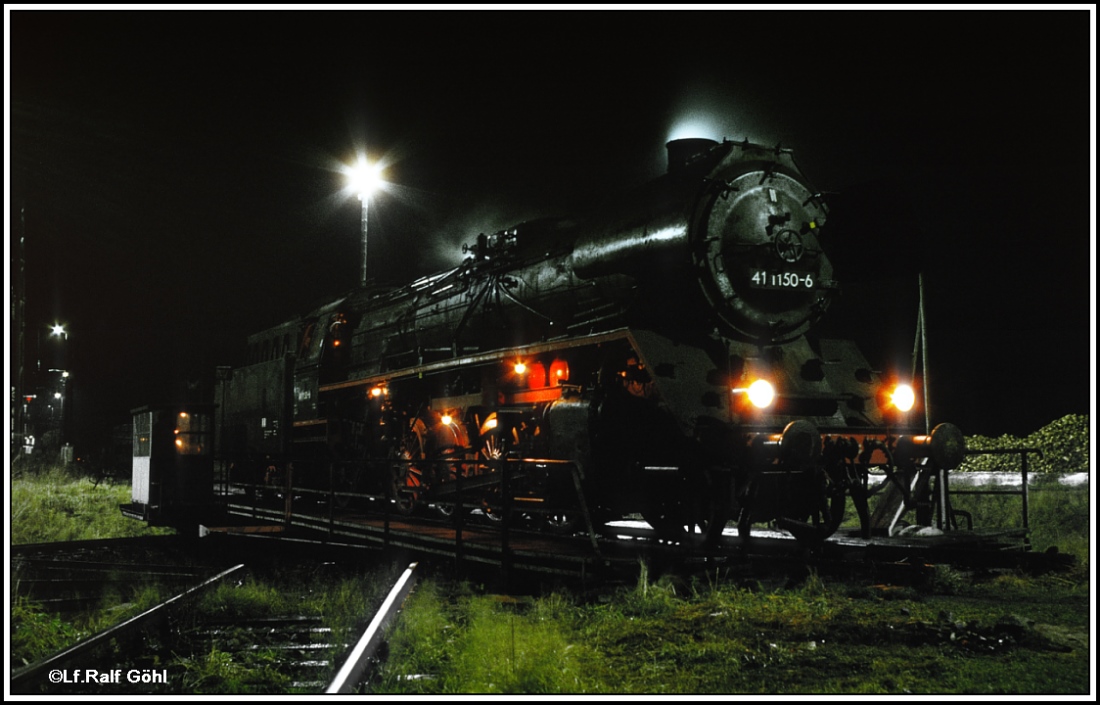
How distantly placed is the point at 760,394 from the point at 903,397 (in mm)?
1624

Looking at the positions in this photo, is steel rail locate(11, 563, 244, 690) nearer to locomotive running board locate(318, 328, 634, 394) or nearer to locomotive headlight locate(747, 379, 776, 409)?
locomotive running board locate(318, 328, 634, 394)

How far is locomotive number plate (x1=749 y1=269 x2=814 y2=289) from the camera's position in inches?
304

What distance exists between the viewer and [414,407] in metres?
11.5

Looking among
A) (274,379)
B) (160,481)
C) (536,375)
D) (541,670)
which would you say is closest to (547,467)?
(536,375)

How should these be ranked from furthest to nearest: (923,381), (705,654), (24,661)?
(923,381), (24,661), (705,654)

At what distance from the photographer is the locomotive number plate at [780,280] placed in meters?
7.73

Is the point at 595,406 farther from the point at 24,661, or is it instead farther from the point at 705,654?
the point at 24,661

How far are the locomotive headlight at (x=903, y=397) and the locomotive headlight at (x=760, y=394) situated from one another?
1.43 metres

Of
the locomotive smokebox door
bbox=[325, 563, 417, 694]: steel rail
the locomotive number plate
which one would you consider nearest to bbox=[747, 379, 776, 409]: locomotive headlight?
the locomotive number plate

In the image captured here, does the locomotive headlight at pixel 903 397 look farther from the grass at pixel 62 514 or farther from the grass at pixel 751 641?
the grass at pixel 62 514

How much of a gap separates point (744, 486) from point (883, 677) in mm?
2523

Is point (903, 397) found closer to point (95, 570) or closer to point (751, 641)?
point (751, 641)

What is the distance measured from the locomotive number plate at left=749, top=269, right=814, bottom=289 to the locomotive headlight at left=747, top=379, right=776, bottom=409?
883mm

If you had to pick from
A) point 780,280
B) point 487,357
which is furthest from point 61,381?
point 780,280
